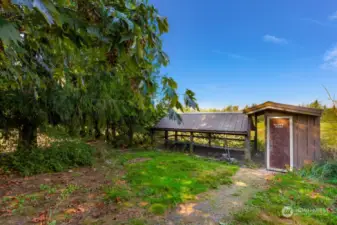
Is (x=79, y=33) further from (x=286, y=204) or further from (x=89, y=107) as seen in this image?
(x=89, y=107)

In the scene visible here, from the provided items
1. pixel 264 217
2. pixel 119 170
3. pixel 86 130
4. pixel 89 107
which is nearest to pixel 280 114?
pixel 264 217

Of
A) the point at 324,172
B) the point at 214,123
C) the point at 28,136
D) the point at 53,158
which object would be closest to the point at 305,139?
the point at 324,172

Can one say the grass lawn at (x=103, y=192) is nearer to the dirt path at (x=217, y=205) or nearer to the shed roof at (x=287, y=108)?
the dirt path at (x=217, y=205)

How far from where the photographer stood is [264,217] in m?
2.87

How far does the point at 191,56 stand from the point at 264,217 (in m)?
9.16

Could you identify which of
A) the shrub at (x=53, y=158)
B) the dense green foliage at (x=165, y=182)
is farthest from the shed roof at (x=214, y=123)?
the shrub at (x=53, y=158)

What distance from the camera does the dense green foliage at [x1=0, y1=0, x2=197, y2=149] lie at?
3.61 ft

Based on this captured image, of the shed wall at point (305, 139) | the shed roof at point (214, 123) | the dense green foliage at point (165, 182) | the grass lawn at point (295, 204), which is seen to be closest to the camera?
the grass lawn at point (295, 204)

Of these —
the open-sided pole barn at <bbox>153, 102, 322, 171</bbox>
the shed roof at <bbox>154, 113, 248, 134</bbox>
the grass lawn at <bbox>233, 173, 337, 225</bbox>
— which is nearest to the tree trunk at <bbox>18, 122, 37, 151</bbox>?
the shed roof at <bbox>154, 113, 248, 134</bbox>

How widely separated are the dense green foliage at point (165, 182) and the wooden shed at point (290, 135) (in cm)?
172

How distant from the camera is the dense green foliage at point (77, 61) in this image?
110 centimetres

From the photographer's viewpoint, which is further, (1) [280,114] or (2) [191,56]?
(2) [191,56]

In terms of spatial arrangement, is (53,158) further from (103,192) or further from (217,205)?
(217,205)

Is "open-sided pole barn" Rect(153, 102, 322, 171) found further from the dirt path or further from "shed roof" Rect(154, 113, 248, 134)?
the dirt path
